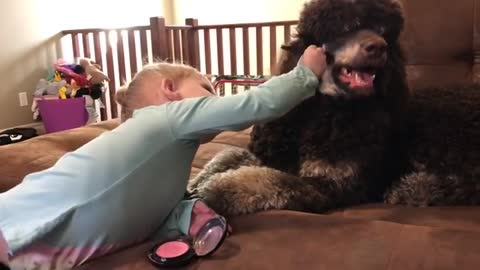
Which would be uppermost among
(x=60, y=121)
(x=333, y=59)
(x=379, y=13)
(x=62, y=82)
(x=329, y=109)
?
(x=379, y=13)

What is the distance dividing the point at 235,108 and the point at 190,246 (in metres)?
0.28

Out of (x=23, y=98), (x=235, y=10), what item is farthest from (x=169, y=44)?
(x=23, y=98)

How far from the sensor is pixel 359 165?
127 cm

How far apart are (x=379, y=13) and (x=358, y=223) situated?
0.54 m

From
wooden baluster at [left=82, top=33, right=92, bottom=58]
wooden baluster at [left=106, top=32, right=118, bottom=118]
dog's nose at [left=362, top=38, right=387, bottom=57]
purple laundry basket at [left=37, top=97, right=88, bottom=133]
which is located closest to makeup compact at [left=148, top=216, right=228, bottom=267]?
dog's nose at [left=362, top=38, right=387, bottom=57]

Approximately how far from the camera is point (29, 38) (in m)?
4.58

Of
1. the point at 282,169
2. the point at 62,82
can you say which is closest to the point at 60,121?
the point at 62,82

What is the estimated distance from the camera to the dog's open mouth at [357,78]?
4.03 ft

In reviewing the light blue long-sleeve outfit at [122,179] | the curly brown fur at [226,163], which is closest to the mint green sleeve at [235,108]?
the light blue long-sleeve outfit at [122,179]

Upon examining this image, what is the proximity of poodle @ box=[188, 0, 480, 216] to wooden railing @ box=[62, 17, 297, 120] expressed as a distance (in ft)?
9.63

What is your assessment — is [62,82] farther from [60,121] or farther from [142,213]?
[142,213]

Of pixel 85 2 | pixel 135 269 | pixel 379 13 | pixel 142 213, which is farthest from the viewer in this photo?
pixel 85 2

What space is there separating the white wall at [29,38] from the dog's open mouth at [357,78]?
387 centimetres

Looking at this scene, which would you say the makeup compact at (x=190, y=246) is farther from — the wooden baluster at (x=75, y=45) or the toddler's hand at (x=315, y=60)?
the wooden baluster at (x=75, y=45)
